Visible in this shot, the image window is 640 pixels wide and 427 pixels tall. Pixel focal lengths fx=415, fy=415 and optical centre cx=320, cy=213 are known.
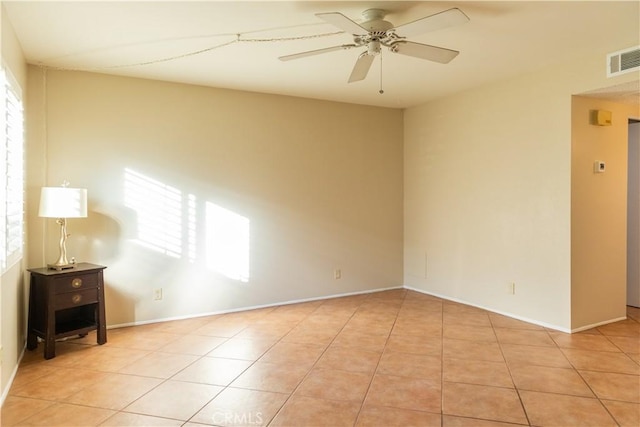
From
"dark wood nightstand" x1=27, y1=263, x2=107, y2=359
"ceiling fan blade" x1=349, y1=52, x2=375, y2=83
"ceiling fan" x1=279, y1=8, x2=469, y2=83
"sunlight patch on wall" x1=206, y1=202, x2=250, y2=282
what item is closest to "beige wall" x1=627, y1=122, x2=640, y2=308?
"ceiling fan" x1=279, y1=8, x2=469, y2=83

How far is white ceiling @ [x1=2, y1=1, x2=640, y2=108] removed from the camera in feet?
8.64

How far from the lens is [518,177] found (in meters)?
4.18

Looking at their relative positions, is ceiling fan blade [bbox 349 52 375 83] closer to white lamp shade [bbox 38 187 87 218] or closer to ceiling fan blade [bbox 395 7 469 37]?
ceiling fan blade [bbox 395 7 469 37]

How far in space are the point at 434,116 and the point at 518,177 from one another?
1.44 meters

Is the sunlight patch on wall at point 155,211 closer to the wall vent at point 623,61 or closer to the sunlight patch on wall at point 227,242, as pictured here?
the sunlight patch on wall at point 227,242

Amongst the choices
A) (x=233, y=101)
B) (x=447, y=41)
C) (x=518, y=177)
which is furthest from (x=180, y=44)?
(x=518, y=177)

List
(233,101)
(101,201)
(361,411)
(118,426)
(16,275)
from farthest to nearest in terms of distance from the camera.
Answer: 1. (233,101)
2. (101,201)
3. (16,275)
4. (361,411)
5. (118,426)

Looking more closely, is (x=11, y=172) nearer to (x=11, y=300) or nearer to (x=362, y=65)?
(x=11, y=300)

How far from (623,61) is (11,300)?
191 inches

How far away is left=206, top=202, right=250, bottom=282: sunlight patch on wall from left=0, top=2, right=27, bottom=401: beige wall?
167 cm

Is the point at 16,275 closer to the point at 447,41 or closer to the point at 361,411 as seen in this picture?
the point at 361,411

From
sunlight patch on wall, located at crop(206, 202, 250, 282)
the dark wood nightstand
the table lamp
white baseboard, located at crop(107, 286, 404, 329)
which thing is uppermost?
the table lamp

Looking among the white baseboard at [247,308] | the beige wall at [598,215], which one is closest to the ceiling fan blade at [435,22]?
the beige wall at [598,215]

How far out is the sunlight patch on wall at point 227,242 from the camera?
444 centimetres
